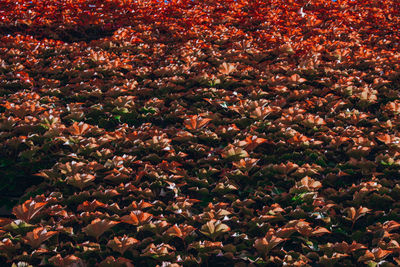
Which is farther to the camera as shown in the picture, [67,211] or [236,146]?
[236,146]

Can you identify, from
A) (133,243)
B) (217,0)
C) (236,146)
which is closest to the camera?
(133,243)

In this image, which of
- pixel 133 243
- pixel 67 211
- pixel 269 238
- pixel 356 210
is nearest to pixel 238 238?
pixel 269 238

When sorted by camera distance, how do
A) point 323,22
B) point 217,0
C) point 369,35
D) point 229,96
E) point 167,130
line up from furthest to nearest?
point 217,0 → point 323,22 → point 369,35 → point 229,96 → point 167,130

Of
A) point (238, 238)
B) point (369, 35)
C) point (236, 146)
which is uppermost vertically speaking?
point (369, 35)

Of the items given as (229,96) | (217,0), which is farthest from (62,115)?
(217,0)

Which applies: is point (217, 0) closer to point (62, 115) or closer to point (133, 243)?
point (62, 115)

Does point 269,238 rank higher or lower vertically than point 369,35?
lower

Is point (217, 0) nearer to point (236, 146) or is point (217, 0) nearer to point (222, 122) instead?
point (222, 122)
